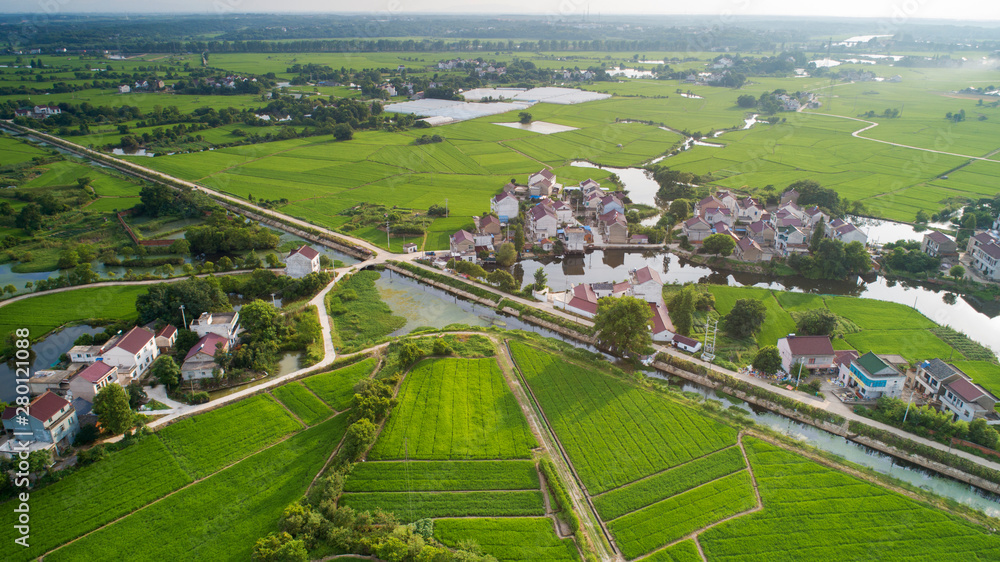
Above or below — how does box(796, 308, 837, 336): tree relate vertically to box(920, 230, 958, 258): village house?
below

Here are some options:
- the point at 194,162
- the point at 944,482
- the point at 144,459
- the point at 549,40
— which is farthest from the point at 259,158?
the point at 549,40

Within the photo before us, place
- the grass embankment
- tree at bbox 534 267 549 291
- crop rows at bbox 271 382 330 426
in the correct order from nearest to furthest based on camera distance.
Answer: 1. crop rows at bbox 271 382 330 426
2. the grass embankment
3. tree at bbox 534 267 549 291

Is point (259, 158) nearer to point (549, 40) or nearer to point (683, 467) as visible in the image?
point (683, 467)

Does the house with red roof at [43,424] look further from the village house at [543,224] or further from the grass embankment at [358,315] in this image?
the village house at [543,224]

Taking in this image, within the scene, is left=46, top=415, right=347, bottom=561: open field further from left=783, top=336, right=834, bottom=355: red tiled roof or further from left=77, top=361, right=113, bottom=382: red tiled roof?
left=783, top=336, right=834, bottom=355: red tiled roof

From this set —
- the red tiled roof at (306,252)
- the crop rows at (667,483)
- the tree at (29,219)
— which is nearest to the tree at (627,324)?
the crop rows at (667,483)

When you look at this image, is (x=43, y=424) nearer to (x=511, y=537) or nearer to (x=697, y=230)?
(x=511, y=537)

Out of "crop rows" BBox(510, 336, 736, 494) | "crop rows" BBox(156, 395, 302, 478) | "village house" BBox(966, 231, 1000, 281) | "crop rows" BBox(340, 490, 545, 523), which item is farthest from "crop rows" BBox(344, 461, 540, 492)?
"village house" BBox(966, 231, 1000, 281)
